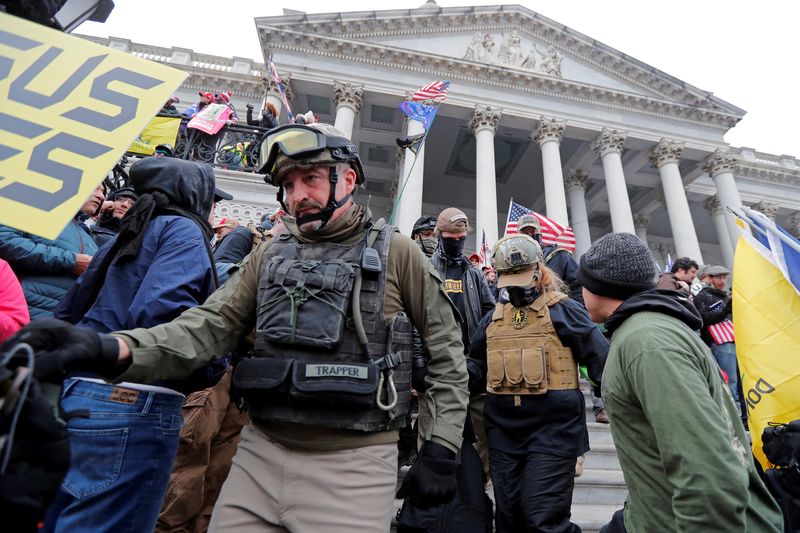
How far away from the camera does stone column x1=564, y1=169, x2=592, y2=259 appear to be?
21.5 metres

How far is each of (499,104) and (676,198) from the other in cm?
932

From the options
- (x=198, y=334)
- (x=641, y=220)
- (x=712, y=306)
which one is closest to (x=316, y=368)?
(x=198, y=334)

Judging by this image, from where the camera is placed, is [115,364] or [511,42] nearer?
[115,364]

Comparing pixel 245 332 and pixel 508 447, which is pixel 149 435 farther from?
pixel 508 447

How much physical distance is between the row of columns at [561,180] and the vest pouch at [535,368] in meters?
12.1

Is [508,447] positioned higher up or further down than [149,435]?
higher up

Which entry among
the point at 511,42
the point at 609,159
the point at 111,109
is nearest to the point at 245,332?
the point at 111,109

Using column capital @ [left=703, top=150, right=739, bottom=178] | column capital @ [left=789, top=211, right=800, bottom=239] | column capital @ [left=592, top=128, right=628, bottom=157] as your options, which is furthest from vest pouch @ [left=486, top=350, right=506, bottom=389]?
column capital @ [left=789, top=211, right=800, bottom=239]

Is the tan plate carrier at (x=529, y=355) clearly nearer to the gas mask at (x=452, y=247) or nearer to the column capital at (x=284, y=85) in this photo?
the gas mask at (x=452, y=247)

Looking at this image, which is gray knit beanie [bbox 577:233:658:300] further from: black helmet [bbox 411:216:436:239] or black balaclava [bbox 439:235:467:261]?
black helmet [bbox 411:216:436:239]

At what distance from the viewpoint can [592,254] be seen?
2127 millimetres

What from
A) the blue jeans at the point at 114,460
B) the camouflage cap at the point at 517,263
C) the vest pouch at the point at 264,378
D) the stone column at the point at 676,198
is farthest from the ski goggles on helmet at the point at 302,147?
the stone column at the point at 676,198

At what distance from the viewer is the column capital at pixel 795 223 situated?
27.4 meters

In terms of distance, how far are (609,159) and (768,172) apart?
583 inches
